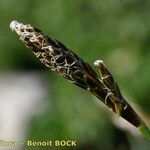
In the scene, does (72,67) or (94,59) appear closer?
(72,67)

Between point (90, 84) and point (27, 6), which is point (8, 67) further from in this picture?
point (90, 84)

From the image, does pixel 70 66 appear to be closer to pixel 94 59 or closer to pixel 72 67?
pixel 72 67

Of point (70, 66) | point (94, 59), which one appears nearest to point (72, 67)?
point (70, 66)

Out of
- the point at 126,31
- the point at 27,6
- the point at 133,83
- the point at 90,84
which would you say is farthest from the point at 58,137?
the point at 90,84

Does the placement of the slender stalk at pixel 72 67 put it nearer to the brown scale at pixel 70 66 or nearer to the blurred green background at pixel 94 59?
the brown scale at pixel 70 66

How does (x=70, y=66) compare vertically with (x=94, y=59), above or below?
below

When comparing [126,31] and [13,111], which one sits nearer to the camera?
[126,31]

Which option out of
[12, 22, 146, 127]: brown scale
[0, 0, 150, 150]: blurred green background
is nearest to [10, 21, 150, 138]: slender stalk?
[12, 22, 146, 127]: brown scale

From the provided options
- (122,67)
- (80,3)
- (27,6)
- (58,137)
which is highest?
(27,6)
